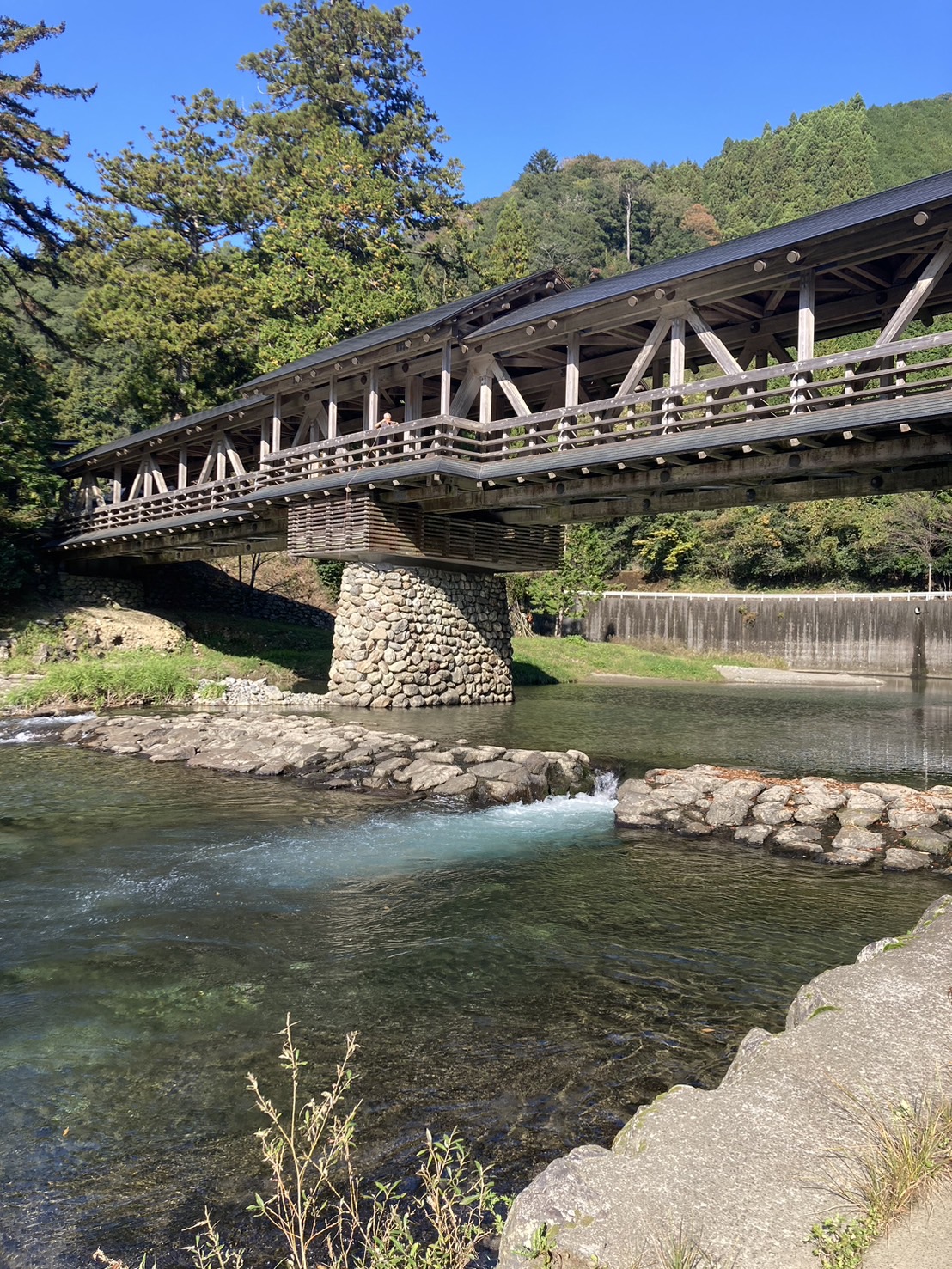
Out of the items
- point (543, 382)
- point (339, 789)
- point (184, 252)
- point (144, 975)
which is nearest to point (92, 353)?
point (184, 252)

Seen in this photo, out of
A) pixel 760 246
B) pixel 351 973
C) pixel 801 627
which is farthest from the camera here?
pixel 801 627

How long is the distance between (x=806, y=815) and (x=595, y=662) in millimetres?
25876

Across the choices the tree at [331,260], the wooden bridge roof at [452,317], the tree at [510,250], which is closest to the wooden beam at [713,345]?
the wooden bridge roof at [452,317]

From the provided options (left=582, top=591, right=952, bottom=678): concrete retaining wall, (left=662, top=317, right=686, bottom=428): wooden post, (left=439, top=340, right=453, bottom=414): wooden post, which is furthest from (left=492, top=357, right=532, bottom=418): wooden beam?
(left=582, top=591, right=952, bottom=678): concrete retaining wall

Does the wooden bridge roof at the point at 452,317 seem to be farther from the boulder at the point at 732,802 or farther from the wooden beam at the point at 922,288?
the boulder at the point at 732,802

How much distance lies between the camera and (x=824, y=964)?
267 inches

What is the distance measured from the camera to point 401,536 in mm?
22250

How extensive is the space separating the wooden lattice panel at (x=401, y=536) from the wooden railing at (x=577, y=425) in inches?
44.9

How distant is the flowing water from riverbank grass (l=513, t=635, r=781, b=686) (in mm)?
19726

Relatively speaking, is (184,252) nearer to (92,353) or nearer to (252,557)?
(252,557)

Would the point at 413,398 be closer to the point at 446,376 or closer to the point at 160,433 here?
the point at 446,376

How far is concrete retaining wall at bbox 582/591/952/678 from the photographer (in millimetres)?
36406

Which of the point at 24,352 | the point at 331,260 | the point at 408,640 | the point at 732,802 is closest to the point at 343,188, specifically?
the point at 331,260

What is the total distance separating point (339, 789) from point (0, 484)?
23247 mm
